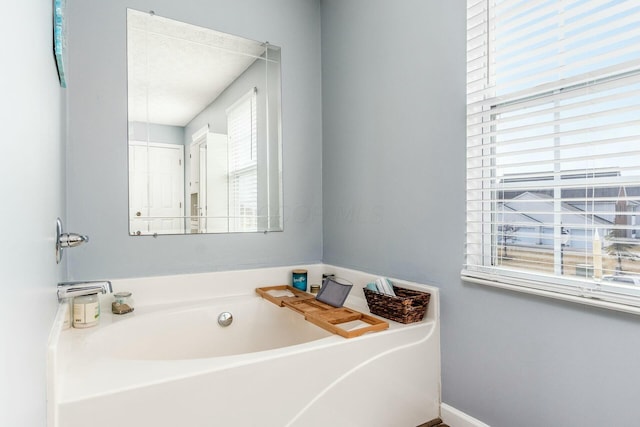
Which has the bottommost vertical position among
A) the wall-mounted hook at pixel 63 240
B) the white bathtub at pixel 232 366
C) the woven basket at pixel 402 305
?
the white bathtub at pixel 232 366

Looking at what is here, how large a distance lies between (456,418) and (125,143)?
2.01 metres

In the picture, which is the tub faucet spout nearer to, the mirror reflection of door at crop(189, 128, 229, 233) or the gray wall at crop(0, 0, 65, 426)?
the gray wall at crop(0, 0, 65, 426)

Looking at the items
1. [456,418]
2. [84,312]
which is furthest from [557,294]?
[84,312]

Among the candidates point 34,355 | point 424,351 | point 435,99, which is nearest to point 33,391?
point 34,355

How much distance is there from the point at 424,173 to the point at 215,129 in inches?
46.7

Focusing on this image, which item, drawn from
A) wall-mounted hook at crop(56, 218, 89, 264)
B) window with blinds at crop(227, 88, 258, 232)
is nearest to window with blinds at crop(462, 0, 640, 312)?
window with blinds at crop(227, 88, 258, 232)

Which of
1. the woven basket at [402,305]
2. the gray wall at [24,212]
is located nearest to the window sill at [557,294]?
the woven basket at [402,305]

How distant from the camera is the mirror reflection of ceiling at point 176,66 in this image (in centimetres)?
189

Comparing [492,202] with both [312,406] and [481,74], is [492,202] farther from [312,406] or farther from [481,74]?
[312,406]

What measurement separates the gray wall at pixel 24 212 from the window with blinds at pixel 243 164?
113 centimetres

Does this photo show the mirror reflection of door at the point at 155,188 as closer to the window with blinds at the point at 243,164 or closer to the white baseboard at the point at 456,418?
the window with blinds at the point at 243,164

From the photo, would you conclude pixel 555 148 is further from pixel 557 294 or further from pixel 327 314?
pixel 327 314

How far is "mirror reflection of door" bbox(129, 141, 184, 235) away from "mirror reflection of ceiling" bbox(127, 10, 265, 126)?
163 millimetres

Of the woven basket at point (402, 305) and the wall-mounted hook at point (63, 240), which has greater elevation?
the wall-mounted hook at point (63, 240)
